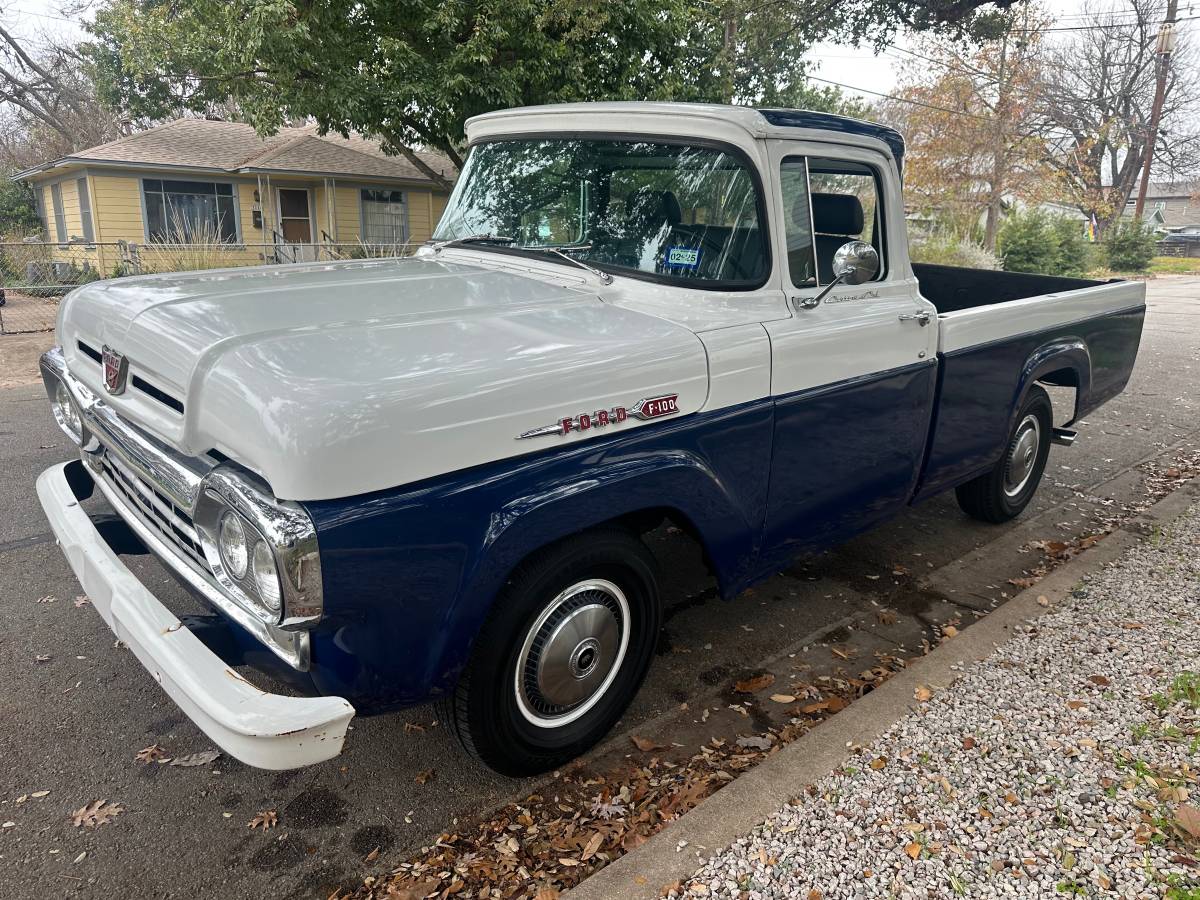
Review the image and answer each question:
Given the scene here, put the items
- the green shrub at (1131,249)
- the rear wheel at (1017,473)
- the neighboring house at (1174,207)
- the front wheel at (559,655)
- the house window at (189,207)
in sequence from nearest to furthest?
1. the front wheel at (559,655)
2. the rear wheel at (1017,473)
3. the house window at (189,207)
4. the green shrub at (1131,249)
5. the neighboring house at (1174,207)

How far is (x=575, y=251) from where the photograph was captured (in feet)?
11.5

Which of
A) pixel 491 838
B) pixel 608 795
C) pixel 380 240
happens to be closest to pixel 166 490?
pixel 491 838

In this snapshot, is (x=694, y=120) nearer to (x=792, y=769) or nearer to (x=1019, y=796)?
(x=792, y=769)

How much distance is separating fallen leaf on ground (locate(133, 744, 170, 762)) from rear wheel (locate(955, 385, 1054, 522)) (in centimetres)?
446

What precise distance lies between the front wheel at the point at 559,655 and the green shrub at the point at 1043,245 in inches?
913

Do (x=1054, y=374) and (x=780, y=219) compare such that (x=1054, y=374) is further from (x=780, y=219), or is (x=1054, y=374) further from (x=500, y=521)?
(x=500, y=521)

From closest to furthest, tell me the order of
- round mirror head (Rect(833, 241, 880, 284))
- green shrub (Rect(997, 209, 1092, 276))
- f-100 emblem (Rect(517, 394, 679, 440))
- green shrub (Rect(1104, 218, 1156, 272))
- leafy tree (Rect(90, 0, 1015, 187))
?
f-100 emblem (Rect(517, 394, 679, 440)) → round mirror head (Rect(833, 241, 880, 284)) → leafy tree (Rect(90, 0, 1015, 187)) → green shrub (Rect(997, 209, 1092, 276)) → green shrub (Rect(1104, 218, 1156, 272))

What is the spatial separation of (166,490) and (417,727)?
1.32 m

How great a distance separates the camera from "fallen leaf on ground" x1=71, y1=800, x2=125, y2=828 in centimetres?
264

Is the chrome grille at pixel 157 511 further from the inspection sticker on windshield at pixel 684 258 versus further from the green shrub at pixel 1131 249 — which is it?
the green shrub at pixel 1131 249

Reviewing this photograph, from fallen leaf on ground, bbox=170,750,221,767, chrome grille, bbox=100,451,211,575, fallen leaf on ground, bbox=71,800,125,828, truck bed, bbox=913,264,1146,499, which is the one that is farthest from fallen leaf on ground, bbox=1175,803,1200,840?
fallen leaf on ground, bbox=71,800,125,828

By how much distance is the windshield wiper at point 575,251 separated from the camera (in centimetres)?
329

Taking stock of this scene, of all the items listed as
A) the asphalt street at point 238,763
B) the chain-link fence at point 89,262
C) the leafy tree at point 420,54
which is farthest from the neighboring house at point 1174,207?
the asphalt street at point 238,763

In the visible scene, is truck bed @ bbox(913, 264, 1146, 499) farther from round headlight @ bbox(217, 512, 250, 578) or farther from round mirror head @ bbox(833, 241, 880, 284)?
round headlight @ bbox(217, 512, 250, 578)
